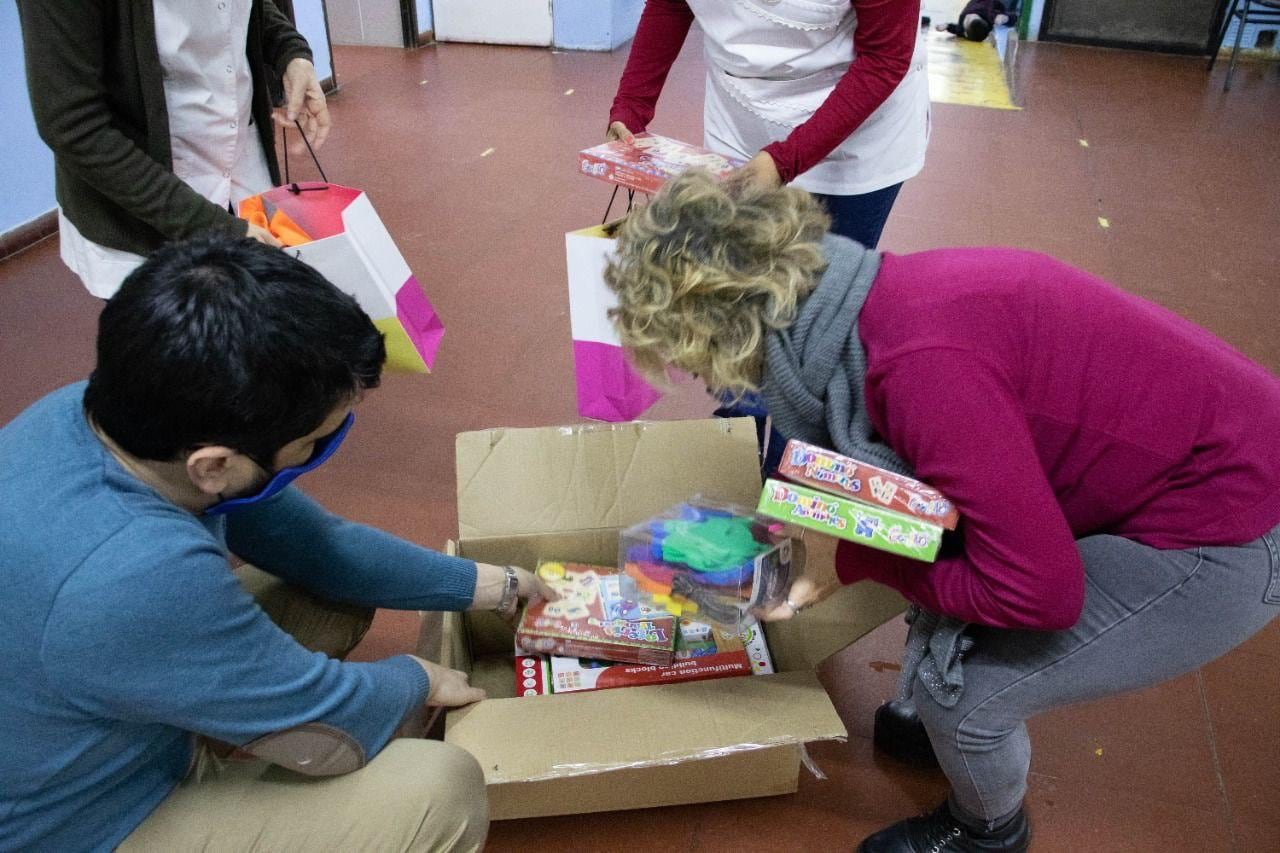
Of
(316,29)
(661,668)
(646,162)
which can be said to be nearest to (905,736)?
(661,668)

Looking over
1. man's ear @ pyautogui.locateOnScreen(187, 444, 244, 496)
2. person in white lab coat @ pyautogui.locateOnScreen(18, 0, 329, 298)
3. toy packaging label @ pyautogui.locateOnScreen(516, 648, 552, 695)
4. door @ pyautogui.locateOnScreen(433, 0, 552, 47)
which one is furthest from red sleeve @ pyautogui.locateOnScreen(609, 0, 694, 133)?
door @ pyautogui.locateOnScreen(433, 0, 552, 47)

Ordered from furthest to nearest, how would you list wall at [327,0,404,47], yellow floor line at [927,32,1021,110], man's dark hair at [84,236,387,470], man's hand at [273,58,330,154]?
wall at [327,0,404,47] → yellow floor line at [927,32,1021,110] → man's hand at [273,58,330,154] → man's dark hair at [84,236,387,470]

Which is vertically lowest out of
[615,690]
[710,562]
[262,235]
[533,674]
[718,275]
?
[533,674]

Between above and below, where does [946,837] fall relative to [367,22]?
below

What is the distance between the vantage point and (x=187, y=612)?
901 mm

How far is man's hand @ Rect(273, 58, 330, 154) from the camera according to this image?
1.69 metres

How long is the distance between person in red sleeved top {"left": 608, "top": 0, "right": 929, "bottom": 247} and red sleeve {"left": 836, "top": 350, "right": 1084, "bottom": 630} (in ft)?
1.89

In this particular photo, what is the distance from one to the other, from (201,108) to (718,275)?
3.04 feet

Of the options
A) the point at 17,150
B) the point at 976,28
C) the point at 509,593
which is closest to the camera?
the point at 509,593

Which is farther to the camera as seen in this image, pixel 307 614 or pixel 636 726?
pixel 307 614

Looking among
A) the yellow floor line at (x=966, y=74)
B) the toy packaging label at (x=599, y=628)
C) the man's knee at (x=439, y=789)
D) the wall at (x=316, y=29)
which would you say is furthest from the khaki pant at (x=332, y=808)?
the yellow floor line at (x=966, y=74)

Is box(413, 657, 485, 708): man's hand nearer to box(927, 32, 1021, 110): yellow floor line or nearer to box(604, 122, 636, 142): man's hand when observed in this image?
box(604, 122, 636, 142): man's hand

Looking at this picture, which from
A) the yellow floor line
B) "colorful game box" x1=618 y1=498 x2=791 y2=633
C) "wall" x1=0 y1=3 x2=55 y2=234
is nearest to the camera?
"colorful game box" x1=618 y1=498 x2=791 y2=633

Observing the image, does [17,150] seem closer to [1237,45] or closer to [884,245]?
[884,245]
